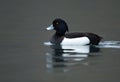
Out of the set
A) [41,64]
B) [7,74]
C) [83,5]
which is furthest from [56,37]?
[83,5]

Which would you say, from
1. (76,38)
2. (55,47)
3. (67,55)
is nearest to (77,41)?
(76,38)

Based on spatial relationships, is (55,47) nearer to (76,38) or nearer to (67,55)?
(76,38)

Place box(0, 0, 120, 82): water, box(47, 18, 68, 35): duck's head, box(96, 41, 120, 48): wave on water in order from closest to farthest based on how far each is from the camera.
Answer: box(0, 0, 120, 82): water
box(96, 41, 120, 48): wave on water
box(47, 18, 68, 35): duck's head

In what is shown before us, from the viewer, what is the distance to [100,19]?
65.5 feet

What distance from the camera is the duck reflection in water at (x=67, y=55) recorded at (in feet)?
40.3

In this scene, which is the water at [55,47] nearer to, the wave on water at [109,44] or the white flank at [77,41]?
the wave on water at [109,44]

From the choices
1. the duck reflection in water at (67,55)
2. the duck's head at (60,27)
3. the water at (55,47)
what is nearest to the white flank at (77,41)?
the duck reflection in water at (67,55)

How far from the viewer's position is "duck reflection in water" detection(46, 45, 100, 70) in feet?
40.3

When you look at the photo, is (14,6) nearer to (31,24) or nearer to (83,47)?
(31,24)

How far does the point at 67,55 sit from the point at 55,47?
4.74ft

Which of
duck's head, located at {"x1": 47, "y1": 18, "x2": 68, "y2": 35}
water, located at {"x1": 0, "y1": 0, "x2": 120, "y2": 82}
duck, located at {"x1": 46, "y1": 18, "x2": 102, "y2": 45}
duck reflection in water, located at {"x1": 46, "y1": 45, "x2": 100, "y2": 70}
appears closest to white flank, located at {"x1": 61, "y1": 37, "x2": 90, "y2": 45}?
duck, located at {"x1": 46, "y1": 18, "x2": 102, "y2": 45}

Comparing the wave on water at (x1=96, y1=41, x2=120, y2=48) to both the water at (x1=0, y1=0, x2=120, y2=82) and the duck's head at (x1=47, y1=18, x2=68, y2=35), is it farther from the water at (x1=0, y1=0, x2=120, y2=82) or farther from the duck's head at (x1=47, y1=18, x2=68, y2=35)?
the duck's head at (x1=47, y1=18, x2=68, y2=35)

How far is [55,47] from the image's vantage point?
14.6 meters

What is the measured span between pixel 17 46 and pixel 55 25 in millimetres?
1700
